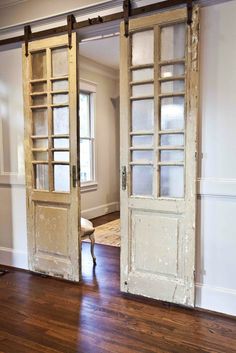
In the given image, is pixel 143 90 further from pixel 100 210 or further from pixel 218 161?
pixel 100 210

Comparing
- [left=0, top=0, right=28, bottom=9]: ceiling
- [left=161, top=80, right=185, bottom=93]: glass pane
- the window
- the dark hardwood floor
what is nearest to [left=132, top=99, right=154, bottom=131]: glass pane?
[left=161, top=80, right=185, bottom=93]: glass pane

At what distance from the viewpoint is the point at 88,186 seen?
5.82 m

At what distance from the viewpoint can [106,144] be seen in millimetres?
6391

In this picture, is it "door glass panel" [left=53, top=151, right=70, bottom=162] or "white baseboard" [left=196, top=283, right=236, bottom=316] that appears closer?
"white baseboard" [left=196, top=283, right=236, bottom=316]

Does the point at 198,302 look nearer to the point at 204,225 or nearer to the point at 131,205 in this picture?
the point at 204,225

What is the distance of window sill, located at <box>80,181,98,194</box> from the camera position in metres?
5.64

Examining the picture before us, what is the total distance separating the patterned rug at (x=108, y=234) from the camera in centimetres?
441

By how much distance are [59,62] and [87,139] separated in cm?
293

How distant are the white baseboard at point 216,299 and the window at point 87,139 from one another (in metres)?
3.56

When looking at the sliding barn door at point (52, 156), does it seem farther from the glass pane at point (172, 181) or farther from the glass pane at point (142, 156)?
the glass pane at point (172, 181)

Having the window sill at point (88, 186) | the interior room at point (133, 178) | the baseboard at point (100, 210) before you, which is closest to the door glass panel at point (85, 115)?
the window sill at point (88, 186)

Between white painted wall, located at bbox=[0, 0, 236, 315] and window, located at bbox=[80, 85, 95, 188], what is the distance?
11.6 ft

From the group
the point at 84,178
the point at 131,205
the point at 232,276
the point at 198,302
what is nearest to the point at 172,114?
the point at 131,205

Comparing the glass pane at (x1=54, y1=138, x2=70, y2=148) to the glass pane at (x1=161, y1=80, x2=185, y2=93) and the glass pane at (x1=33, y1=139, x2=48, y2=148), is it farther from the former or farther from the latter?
the glass pane at (x1=161, y1=80, x2=185, y2=93)
